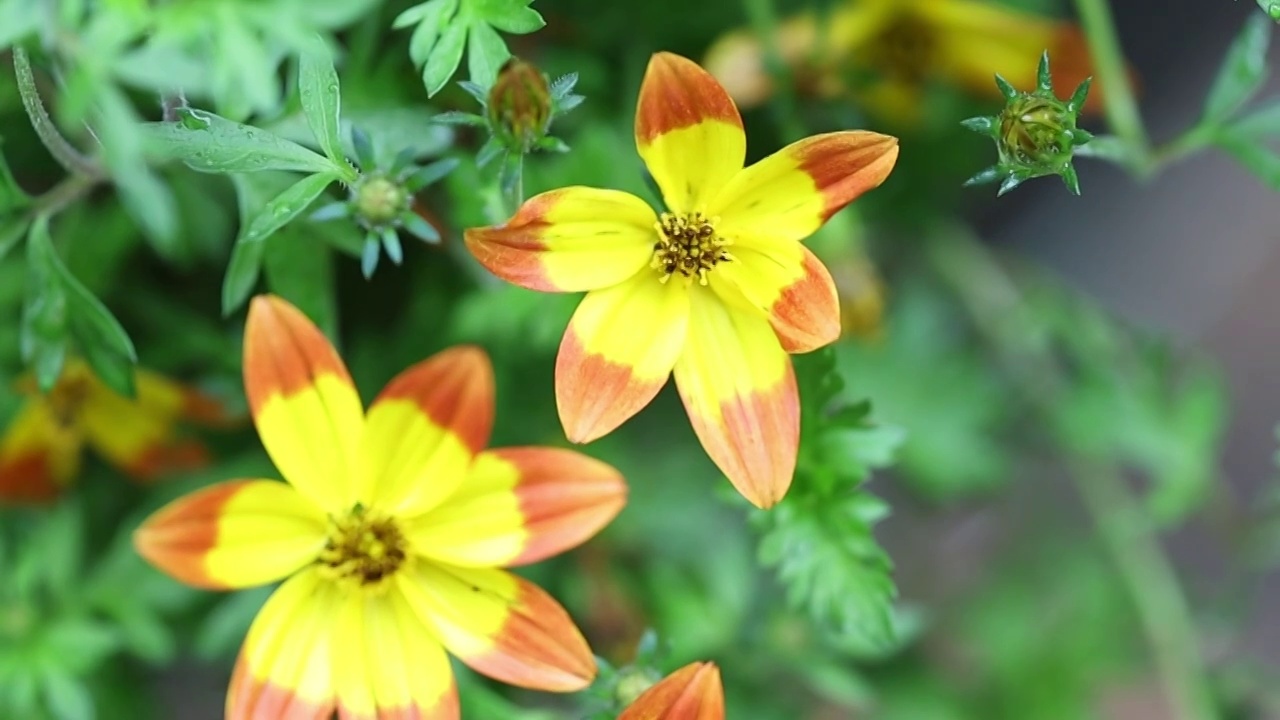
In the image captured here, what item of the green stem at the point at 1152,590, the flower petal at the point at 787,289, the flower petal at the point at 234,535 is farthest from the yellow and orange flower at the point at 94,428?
the green stem at the point at 1152,590

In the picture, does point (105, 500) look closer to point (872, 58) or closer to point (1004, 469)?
point (872, 58)

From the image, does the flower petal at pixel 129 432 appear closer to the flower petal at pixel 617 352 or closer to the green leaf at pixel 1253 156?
the flower petal at pixel 617 352

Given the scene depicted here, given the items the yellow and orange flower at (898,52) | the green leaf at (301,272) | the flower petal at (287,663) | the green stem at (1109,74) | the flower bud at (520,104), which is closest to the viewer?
the flower bud at (520,104)

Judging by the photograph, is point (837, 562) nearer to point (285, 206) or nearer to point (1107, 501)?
point (285, 206)

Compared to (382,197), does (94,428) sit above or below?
below

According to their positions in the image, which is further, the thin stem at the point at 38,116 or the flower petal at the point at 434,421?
the flower petal at the point at 434,421

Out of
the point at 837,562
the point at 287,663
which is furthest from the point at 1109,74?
the point at 287,663

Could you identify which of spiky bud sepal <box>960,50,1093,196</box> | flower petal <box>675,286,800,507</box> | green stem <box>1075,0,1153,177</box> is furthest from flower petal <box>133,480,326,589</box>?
green stem <box>1075,0,1153,177</box>
